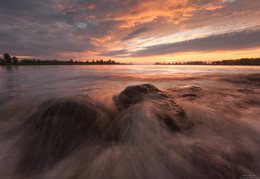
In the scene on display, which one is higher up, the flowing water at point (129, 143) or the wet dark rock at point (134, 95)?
the wet dark rock at point (134, 95)

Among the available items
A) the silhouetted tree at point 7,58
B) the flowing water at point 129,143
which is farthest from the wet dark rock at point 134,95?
the silhouetted tree at point 7,58

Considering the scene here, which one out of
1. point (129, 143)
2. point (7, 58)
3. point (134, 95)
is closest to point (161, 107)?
point (134, 95)

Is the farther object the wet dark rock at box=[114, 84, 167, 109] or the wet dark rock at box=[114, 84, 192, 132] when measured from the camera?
the wet dark rock at box=[114, 84, 167, 109]

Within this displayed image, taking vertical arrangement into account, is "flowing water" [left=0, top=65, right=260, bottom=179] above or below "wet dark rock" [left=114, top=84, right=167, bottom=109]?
below

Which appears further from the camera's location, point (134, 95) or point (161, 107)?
point (134, 95)

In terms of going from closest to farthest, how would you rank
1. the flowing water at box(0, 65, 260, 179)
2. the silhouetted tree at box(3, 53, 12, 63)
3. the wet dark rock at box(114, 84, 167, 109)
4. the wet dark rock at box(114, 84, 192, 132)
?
1. the flowing water at box(0, 65, 260, 179)
2. the wet dark rock at box(114, 84, 192, 132)
3. the wet dark rock at box(114, 84, 167, 109)
4. the silhouetted tree at box(3, 53, 12, 63)

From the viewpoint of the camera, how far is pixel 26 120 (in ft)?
9.28

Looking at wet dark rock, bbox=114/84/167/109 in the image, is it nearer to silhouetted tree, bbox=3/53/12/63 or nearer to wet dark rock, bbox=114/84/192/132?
wet dark rock, bbox=114/84/192/132

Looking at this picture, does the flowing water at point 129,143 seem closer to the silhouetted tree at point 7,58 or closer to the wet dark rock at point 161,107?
the wet dark rock at point 161,107

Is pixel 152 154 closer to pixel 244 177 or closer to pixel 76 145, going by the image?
pixel 244 177

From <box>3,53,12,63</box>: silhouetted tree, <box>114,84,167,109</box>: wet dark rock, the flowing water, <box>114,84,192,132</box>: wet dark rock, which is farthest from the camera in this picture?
<box>3,53,12,63</box>: silhouetted tree

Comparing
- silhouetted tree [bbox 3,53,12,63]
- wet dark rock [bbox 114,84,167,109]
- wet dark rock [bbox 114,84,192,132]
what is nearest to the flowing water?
wet dark rock [bbox 114,84,192,132]

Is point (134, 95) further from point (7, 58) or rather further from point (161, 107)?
point (7, 58)

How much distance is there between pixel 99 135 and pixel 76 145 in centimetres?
49
